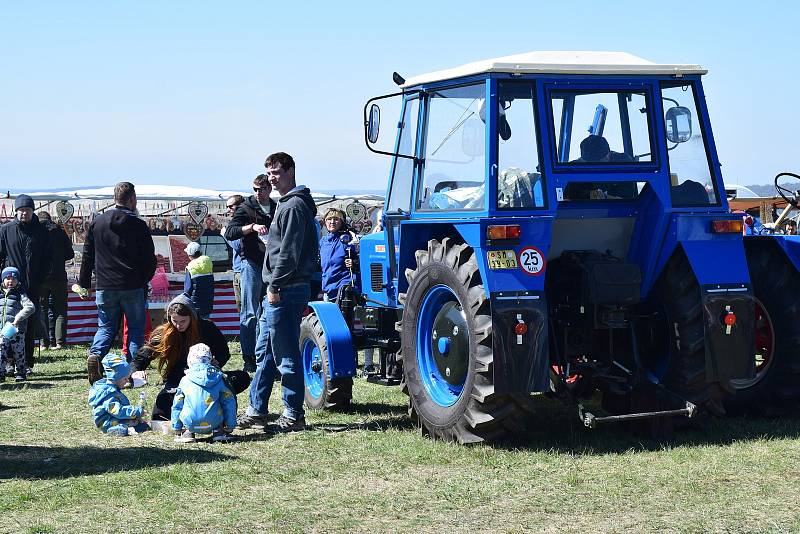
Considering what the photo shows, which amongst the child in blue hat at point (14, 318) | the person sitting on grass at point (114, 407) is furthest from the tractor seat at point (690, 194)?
the child in blue hat at point (14, 318)

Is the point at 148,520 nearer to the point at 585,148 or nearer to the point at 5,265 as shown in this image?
the point at 585,148

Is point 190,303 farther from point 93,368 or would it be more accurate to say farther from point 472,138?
point 472,138

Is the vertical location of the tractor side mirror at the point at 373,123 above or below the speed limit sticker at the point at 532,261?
above

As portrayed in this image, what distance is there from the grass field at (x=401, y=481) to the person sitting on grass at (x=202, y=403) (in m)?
0.16

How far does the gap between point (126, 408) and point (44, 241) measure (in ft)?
17.5

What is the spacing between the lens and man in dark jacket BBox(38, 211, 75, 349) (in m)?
14.0

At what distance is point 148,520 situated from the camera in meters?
5.47

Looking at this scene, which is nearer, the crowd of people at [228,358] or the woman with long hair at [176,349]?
the crowd of people at [228,358]

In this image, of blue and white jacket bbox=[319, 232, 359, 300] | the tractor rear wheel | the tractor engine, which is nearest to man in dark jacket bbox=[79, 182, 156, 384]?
blue and white jacket bbox=[319, 232, 359, 300]

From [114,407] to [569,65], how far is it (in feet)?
13.4

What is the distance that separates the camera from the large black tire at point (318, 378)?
867 centimetres

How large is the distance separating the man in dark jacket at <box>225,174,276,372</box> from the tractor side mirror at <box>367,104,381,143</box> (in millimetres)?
2669

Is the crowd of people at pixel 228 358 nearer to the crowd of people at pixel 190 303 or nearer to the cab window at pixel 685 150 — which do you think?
the crowd of people at pixel 190 303

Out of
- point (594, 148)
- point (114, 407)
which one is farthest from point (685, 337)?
point (114, 407)
